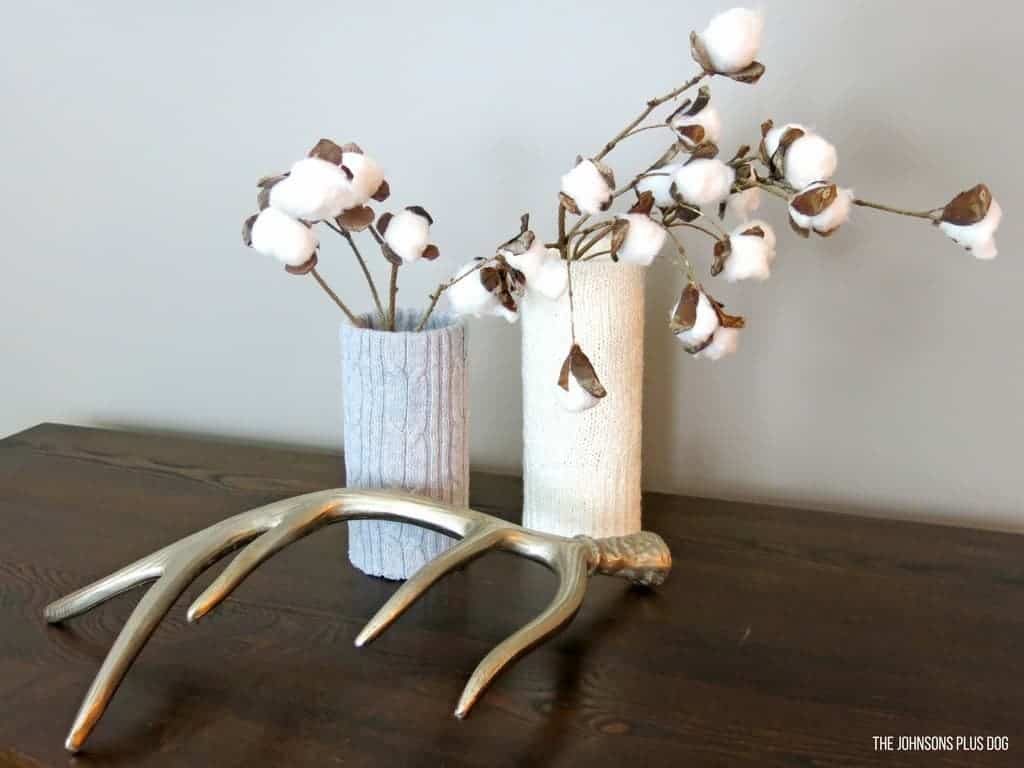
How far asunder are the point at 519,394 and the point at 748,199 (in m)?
0.34

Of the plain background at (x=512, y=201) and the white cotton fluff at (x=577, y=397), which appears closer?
the white cotton fluff at (x=577, y=397)

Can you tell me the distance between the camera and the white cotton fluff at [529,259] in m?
0.64

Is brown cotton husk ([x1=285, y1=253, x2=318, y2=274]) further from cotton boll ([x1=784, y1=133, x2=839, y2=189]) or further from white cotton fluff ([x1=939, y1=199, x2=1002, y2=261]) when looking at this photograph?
white cotton fluff ([x1=939, y1=199, x2=1002, y2=261])

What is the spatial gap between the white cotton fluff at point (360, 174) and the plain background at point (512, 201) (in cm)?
31

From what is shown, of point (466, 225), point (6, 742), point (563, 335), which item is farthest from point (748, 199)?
point (6, 742)

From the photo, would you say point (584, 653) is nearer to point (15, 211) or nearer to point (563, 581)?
point (563, 581)

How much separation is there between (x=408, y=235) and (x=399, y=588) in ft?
0.80

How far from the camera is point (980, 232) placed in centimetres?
65

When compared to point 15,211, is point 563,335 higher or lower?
lower

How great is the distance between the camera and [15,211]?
1169 millimetres

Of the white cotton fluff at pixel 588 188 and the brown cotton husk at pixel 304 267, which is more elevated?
the white cotton fluff at pixel 588 188

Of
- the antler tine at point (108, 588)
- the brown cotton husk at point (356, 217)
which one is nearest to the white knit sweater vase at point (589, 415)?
the brown cotton husk at point (356, 217)

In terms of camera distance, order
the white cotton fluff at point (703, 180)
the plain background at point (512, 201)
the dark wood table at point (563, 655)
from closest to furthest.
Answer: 1. the dark wood table at point (563, 655)
2. the white cotton fluff at point (703, 180)
3. the plain background at point (512, 201)

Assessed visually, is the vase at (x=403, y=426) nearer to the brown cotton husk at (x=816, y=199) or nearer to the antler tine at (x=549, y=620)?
the antler tine at (x=549, y=620)
